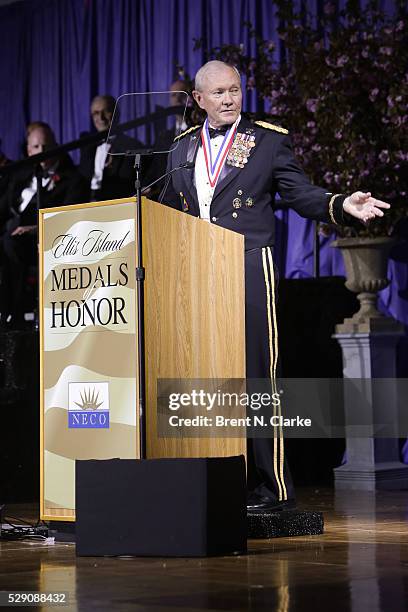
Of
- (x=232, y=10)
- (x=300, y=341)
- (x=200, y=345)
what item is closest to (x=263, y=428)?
(x=200, y=345)

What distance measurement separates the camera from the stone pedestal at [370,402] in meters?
5.81

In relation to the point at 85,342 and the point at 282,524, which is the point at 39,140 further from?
the point at 282,524

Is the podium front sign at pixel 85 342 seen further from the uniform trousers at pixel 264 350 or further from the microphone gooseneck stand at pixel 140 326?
the uniform trousers at pixel 264 350

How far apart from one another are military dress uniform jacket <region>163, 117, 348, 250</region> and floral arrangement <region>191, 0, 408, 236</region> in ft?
6.36

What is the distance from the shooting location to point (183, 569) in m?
2.82

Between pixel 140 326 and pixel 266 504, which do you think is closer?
pixel 140 326

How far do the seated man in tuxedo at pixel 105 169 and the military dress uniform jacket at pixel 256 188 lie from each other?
3.86ft

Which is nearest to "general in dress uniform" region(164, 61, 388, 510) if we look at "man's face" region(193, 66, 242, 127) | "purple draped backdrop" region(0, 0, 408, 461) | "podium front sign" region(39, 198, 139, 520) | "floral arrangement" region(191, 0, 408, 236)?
"man's face" region(193, 66, 242, 127)

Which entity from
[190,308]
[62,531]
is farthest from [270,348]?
[62,531]

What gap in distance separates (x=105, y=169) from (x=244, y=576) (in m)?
3.65

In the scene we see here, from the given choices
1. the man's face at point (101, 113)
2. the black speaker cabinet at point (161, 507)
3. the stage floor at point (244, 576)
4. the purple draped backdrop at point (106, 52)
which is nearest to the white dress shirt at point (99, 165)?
the man's face at point (101, 113)

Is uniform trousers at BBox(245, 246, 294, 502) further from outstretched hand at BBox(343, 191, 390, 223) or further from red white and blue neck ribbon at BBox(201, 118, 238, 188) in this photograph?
outstretched hand at BBox(343, 191, 390, 223)

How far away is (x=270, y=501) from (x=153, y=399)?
0.68 meters

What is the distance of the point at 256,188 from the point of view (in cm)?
376
